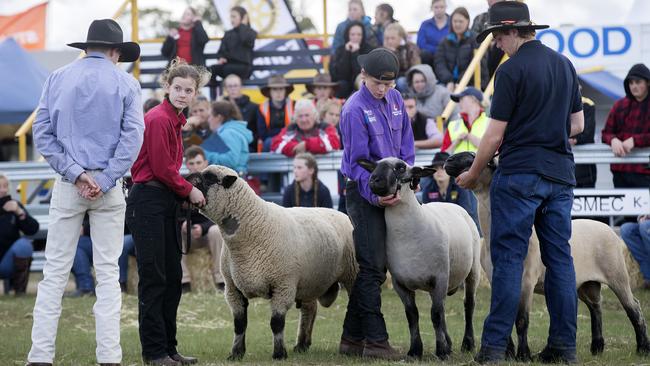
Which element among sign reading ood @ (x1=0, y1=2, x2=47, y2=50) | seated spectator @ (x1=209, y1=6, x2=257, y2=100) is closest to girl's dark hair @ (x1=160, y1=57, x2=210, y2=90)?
seated spectator @ (x1=209, y1=6, x2=257, y2=100)

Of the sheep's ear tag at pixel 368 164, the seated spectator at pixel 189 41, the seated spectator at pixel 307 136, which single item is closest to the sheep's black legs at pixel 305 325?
the sheep's ear tag at pixel 368 164

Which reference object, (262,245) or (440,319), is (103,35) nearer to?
(262,245)

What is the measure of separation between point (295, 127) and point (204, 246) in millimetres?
2000

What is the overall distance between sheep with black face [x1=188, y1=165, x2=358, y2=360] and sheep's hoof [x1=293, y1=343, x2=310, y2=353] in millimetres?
493

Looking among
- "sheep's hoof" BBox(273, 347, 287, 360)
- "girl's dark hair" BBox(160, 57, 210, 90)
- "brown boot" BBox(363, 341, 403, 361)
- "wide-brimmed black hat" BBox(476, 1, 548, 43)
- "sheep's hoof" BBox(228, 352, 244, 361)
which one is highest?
"wide-brimmed black hat" BBox(476, 1, 548, 43)

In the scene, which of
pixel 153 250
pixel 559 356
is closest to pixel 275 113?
pixel 153 250

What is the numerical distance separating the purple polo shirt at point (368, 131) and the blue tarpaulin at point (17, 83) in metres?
13.4

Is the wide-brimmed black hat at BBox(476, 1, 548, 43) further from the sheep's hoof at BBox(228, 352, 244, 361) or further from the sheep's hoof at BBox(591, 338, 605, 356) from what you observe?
the sheep's hoof at BBox(228, 352, 244, 361)

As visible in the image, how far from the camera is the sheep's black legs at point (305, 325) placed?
880cm

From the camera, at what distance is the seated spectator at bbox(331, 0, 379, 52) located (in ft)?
51.6

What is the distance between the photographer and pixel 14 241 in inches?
549

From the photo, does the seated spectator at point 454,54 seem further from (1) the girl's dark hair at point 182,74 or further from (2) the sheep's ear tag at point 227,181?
(1) the girl's dark hair at point 182,74

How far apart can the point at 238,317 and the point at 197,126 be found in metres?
6.40

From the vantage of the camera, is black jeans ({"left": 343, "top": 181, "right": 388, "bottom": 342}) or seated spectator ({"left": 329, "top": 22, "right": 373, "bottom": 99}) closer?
black jeans ({"left": 343, "top": 181, "right": 388, "bottom": 342})
